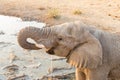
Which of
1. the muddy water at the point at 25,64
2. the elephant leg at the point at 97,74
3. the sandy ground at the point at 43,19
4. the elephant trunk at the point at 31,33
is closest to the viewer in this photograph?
the elephant trunk at the point at 31,33

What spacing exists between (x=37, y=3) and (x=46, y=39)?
8.38 meters

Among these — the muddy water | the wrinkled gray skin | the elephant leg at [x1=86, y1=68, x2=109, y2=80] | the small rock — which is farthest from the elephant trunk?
the small rock

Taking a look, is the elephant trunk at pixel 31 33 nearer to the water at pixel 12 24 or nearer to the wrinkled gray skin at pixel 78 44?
the wrinkled gray skin at pixel 78 44

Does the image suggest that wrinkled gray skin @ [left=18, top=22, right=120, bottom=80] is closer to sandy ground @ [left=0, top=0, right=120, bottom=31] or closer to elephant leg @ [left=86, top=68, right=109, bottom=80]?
elephant leg @ [left=86, top=68, right=109, bottom=80]

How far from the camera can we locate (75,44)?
14.3ft

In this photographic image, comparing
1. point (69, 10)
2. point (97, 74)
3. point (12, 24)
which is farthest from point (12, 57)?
point (69, 10)

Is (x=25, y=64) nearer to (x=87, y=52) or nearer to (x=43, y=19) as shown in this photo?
(x=87, y=52)

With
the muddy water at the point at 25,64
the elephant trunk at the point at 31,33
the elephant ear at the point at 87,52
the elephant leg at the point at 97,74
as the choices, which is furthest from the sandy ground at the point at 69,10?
the elephant trunk at the point at 31,33

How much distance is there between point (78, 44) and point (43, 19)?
6260mm

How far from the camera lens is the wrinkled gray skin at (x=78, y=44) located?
4.19 meters

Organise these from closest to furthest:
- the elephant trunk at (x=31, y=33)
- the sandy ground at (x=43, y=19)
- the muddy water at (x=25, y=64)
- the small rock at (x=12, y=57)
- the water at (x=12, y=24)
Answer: the elephant trunk at (x=31, y=33), the muddy water at (x=25, y=64), the sandy ground at (x=43, y=19), the small rock at (x=12, y=57), the water at (x=12, y=24)

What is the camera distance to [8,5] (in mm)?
11953

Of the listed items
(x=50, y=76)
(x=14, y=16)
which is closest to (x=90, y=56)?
(x=50, y=76)

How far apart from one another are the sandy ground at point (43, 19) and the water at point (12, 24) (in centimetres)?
31
